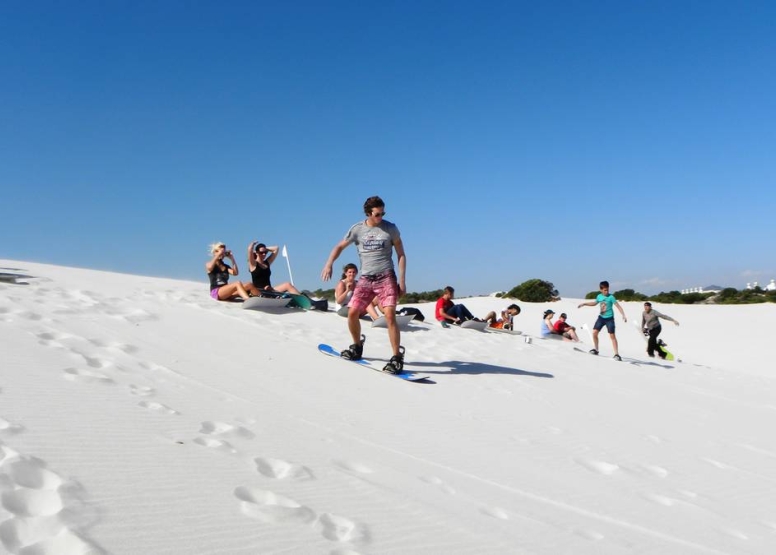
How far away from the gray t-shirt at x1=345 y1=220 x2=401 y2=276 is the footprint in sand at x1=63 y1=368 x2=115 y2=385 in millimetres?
3049

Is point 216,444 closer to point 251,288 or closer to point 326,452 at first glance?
point 326,452

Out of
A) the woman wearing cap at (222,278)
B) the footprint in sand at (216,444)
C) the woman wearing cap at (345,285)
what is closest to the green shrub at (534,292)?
the woman wearing cap at (345,285)

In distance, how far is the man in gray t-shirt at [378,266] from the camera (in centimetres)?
638

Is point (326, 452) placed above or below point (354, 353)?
below

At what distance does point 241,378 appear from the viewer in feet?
17.0

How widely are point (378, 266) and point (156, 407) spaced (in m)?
3.23

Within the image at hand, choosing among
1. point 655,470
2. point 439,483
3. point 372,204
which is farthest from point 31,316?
point 655,470

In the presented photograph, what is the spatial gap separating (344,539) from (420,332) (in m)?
8.36

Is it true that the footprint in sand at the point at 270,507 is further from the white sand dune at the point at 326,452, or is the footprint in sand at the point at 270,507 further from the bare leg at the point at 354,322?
the bare leg at the point at 354,322

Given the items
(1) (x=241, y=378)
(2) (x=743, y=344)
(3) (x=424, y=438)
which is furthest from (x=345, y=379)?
(2) (x=743, y=344)

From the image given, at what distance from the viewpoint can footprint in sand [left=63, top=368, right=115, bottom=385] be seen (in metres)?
3.99

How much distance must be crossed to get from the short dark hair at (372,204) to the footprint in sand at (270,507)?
4191 millimetres

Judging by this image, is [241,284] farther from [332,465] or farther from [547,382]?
[332,465]

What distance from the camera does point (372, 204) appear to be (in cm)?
639
